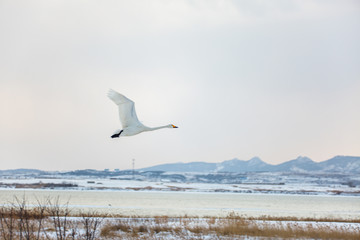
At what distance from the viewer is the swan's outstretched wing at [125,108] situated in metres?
14.6

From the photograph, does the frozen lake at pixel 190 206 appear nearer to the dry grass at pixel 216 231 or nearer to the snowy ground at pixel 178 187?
the dry grass at pixel 216 231

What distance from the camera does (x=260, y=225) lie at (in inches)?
839

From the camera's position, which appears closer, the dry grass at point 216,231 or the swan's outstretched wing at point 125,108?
the swan's outstretched wing at point 125,108

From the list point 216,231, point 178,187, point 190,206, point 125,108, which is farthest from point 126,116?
point 178,187

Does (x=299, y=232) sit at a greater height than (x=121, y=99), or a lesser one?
lesser

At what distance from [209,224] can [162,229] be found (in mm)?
2439

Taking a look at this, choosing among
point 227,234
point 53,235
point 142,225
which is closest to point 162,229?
point 142,225

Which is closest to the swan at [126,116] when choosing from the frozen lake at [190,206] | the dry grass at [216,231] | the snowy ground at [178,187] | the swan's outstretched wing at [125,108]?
the swan's outstretched wing at [125,108]

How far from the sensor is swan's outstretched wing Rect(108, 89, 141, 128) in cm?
1459

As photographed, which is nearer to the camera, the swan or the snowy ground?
the swan

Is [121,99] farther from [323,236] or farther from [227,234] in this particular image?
[323,236]

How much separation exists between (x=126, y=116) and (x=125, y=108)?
25cm

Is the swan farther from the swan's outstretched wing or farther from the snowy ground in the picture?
the snowy ground

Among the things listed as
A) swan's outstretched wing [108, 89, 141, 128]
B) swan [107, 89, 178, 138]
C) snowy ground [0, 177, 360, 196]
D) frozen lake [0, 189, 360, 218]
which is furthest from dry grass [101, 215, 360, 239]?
snowy ground [0, 177, 360, 196]
